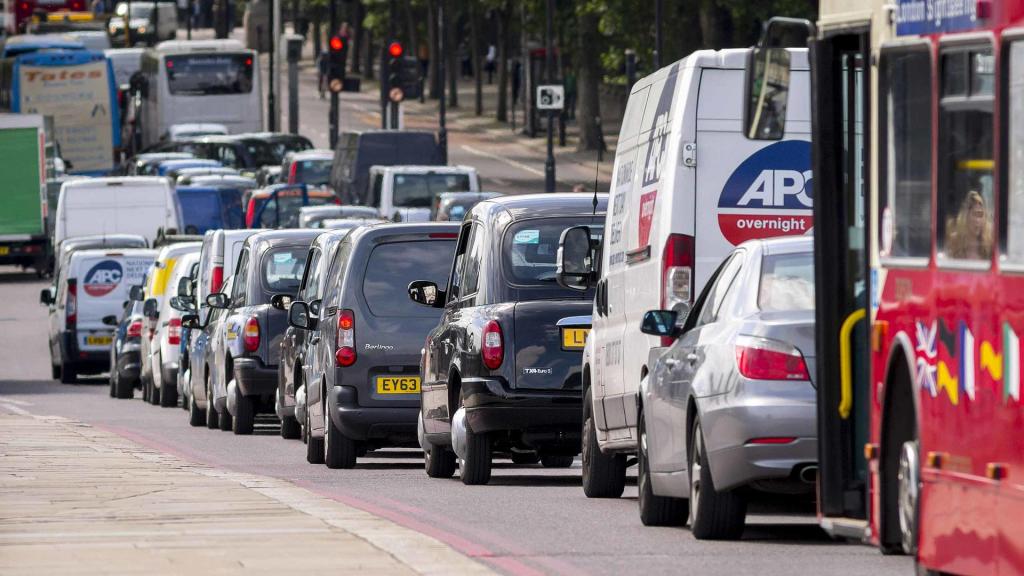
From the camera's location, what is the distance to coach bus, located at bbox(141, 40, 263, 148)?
78.7 meters

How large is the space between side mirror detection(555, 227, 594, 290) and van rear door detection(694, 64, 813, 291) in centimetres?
151

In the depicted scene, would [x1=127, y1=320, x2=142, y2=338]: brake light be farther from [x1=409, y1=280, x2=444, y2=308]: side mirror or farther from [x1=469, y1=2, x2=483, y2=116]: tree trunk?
[x1=469, y1=2, x2=483, y2=116]: tree trunk

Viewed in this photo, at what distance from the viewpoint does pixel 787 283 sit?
11.8 meters

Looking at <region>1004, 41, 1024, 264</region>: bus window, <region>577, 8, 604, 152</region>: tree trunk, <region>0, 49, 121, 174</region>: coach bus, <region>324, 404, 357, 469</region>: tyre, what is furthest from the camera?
<region>577, 8, 604, 152</region>: tree trunk

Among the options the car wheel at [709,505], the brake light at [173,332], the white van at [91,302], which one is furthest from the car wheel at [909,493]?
the white van at [91,302]

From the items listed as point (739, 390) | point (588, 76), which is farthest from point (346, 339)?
A: point (588, 76)

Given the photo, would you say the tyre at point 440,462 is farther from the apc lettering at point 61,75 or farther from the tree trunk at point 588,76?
the apc lettering at point 61,75

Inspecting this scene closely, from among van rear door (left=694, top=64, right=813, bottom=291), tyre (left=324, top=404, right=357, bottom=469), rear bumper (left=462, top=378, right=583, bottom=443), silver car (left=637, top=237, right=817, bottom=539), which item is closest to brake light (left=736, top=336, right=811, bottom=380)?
silver car (left=637, top=237, right=817, bottom=539)

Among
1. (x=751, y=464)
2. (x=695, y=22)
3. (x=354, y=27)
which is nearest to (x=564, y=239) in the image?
(x=751, y=464)

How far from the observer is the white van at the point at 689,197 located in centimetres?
1346

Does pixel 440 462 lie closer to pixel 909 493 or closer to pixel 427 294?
pixel 427 294

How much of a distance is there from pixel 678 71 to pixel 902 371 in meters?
4.68

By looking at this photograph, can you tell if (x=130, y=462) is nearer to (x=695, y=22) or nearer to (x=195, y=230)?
(x=195, y=230)

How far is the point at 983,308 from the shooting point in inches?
329
